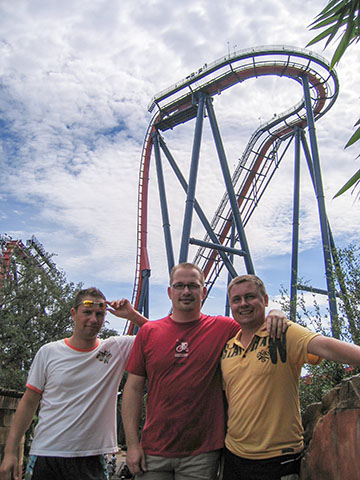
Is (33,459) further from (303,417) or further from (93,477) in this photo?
(303,417)

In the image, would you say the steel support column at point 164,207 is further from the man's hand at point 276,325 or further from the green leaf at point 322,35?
the man's hand at point 276,325

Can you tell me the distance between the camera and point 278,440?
1.59 m

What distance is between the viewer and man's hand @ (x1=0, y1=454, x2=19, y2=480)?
2.03 m

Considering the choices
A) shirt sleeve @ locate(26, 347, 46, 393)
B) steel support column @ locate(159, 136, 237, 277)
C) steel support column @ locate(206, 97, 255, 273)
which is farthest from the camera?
steel support column @ locate(159, 136, 237, 277)

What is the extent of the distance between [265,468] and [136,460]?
538mm

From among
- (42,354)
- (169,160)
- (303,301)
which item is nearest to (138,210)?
(169,160)

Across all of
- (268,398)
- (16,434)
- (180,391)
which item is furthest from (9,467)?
(268,398)

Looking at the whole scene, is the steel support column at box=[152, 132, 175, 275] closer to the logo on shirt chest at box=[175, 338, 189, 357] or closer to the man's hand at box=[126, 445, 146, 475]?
the logo on shirt chest at box=[175, 338, 189, 357]

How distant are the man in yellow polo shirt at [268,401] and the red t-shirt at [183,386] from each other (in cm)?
9

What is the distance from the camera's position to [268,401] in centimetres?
162

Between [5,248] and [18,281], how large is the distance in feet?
5.14

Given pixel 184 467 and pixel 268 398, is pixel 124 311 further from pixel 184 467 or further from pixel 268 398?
pixel 268 398

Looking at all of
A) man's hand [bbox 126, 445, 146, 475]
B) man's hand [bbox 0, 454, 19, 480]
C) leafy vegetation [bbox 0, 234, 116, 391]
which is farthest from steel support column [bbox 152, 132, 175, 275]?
man's hand [bbox 126, 445, 146, 475]

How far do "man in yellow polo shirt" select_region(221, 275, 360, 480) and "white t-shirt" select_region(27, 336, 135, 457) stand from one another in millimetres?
685
